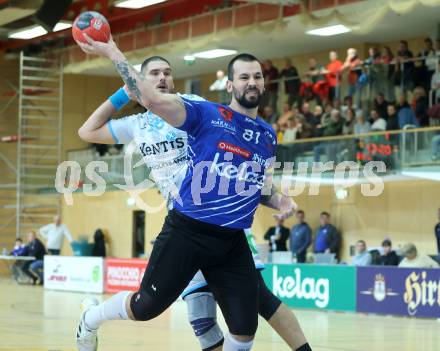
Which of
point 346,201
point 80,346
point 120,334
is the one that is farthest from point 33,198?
point 80,346

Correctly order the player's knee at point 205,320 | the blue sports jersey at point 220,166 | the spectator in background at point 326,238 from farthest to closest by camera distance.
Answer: the spectator in background at point 326,238, the player's knee at point 205,320, the blue sports jersey at point 220,166

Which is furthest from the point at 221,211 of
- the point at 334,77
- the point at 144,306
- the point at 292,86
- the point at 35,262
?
the point at 35,262

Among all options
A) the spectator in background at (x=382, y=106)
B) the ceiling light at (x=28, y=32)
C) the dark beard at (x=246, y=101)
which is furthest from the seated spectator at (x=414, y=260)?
the ceiling light at (x=28, y=32)

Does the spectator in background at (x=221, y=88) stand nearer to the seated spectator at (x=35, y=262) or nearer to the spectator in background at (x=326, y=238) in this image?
the spectator in background at (x=326, y=238)

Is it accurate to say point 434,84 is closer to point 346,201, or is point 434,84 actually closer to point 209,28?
point 346,201

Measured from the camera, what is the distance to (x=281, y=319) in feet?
26.4

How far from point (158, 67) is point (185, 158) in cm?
80

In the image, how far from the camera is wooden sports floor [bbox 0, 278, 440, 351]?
11781 mm

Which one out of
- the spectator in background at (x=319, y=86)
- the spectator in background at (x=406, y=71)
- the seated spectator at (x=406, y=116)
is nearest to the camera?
the seated spectator at (x=406, y=116)

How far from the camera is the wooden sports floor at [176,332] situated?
38.7ft

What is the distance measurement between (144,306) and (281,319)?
1341 millimetres

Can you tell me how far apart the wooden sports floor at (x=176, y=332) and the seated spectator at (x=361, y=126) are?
5961 millimetres

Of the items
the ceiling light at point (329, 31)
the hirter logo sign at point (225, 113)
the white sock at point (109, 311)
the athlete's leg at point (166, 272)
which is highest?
the ceiling light at point (329, 31)

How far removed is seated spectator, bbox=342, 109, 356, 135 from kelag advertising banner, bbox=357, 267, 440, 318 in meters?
5.79
